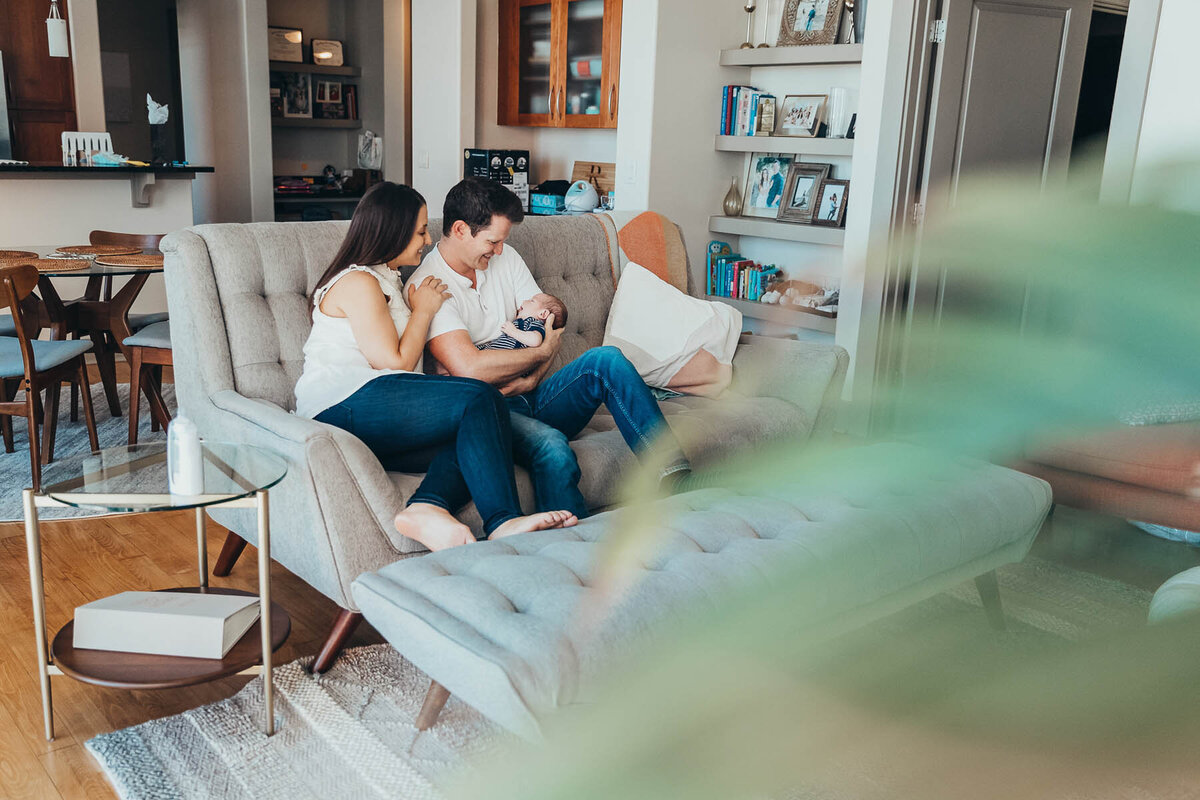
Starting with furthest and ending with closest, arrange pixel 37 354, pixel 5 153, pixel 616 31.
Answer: pixel 5 153, pixel 616 31, pixel 37 354

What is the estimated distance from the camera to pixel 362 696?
1.96 m

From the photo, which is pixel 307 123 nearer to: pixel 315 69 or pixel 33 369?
pixel 315 69

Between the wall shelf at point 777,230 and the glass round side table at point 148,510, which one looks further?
the wall shelf at point 777,230

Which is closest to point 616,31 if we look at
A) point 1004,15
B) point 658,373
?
point 1004,15

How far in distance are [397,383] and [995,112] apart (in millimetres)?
1486

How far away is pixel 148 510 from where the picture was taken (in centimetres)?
167

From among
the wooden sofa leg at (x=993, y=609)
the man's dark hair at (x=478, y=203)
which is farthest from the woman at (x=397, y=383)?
the wooden sofa leg at (x=993, y=609)

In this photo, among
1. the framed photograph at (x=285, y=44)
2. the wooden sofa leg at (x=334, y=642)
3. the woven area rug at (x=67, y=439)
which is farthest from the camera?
the framed photograph at (x=285, y=44)

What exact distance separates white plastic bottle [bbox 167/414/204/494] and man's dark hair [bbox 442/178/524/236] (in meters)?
0.99

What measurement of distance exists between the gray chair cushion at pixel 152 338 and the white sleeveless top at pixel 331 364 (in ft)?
4.24

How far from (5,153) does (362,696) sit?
550cm

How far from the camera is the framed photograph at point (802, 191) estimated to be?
13.8ft

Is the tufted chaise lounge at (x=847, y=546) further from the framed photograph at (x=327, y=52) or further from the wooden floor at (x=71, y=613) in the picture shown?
the framed photograph at (x=327, y=52)

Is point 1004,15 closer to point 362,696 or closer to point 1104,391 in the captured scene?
point 362,696
